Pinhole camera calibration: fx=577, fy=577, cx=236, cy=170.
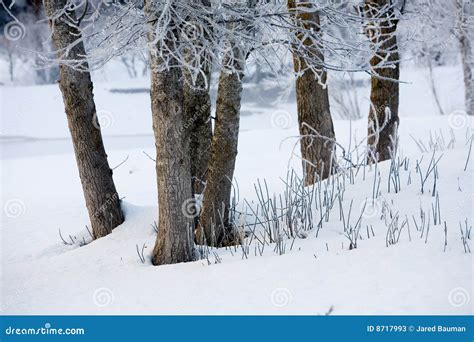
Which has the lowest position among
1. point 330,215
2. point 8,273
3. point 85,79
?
point 8,273

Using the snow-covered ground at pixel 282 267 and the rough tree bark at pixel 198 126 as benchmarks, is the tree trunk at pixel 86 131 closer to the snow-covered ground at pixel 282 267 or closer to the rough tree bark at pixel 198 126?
the snow-covered ground at pixel 282 267

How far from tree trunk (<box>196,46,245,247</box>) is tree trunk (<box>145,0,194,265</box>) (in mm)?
464

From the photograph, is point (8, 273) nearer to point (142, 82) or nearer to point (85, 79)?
point (85, 79)

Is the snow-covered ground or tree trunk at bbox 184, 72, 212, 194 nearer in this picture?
the snow-covered ground

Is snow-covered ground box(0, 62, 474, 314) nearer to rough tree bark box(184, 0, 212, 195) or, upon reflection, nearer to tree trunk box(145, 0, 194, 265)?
tree trunk box(145, 0, 194, 265)

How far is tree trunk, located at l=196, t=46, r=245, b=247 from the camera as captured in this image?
Result: 18.4 feet

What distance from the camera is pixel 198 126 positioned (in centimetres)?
614

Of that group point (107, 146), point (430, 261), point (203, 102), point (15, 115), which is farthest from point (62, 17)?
point (15, 115)

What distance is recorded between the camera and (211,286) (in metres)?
4.26

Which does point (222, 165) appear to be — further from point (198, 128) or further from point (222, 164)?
point (198, 128)

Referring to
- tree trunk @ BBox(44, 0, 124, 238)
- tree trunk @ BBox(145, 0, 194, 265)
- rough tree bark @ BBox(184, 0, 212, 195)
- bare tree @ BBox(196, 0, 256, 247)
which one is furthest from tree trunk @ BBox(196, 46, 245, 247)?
tree trunk @ BBox(44, 0, 124, 238)

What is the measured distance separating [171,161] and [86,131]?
64.0 inches

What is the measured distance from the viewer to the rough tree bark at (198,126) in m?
5.93

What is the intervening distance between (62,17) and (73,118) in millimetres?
1021
